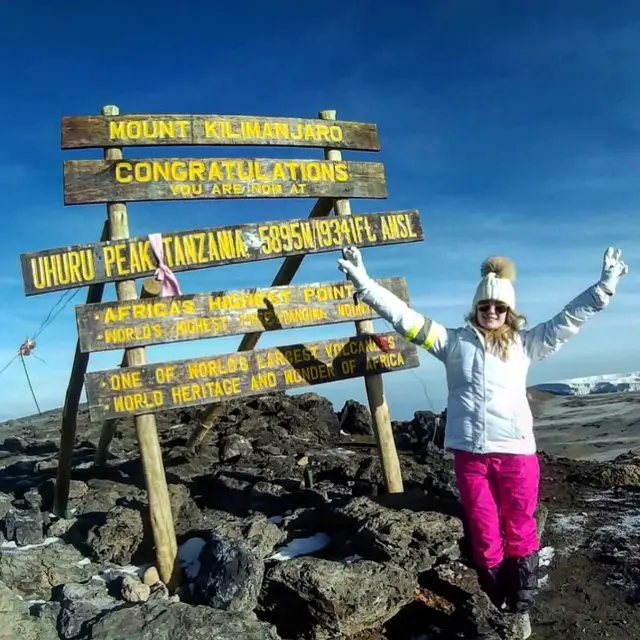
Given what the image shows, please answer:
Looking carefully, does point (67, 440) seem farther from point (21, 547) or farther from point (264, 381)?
point (264, 381)

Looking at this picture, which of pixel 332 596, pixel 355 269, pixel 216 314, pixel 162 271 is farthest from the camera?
pixel 216 314

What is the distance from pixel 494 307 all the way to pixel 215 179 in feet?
10.4

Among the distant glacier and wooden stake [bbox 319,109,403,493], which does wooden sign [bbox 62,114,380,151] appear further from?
the distant glacier

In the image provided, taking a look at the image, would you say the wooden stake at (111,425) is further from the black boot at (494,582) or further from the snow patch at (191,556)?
the black boot at (494,582)

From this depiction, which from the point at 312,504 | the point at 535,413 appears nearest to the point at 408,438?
the point at 312,504

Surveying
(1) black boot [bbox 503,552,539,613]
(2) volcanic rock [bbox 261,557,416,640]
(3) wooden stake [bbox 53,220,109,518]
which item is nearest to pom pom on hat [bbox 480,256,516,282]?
(1) black boot [bbox 503,552,539,613]

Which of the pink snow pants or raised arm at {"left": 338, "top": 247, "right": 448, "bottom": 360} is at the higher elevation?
raised arm at {"left": 338, "top": 247, "right": 448, "bottom": 360}

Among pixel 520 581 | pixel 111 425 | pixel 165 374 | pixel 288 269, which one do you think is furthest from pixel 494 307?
pixel 111 425

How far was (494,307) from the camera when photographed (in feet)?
17.0

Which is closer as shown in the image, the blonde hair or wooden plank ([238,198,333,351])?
the blonde hair

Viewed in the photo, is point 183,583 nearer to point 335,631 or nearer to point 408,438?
point 335,631

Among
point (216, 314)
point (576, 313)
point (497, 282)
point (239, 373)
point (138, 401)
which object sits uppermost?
point (216, 314)

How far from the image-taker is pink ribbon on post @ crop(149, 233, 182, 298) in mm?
6113

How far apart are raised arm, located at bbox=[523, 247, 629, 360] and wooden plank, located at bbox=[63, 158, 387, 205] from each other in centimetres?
290
